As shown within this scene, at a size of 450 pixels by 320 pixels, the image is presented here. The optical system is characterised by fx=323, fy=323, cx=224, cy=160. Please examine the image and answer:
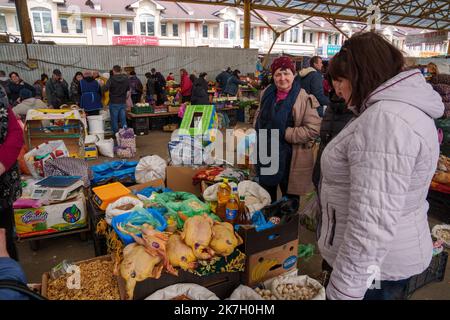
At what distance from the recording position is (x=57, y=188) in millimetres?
3115

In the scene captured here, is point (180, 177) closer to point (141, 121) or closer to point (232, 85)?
point (141, 121)

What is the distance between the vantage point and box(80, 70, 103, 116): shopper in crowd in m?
7.33

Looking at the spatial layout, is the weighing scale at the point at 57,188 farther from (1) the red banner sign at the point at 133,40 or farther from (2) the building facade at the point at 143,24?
(1) the red banner sign at the point at 133,40

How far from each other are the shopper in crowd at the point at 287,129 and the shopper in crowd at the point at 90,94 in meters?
5.57

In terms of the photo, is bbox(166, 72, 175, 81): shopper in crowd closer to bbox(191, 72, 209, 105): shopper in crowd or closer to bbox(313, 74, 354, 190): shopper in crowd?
Answer: bbox(191, 72, 209, 105): shopper in crowd

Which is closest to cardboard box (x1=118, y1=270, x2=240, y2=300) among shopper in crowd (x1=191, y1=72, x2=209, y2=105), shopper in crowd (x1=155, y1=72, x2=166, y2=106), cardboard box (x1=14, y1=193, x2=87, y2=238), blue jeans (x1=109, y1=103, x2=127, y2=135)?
cardboard box (x1=14, y1=193, x2=87, y2=238)

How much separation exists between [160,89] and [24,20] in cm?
441

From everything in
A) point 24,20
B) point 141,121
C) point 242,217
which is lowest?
point 141,121

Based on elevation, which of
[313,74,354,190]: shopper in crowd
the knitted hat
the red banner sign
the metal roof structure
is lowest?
[313,74,354,190]: shopper in crowd

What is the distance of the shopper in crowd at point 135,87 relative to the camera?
988 cm

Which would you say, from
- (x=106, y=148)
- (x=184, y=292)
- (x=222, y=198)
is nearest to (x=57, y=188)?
(x=222, y=198)

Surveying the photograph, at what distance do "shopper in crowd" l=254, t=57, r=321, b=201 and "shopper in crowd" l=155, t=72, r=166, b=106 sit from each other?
324 inches

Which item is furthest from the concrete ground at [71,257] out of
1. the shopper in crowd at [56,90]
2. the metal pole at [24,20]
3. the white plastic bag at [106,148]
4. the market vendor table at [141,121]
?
the metal pole at [24,20]

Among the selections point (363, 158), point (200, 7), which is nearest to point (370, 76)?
point (363, 158)
